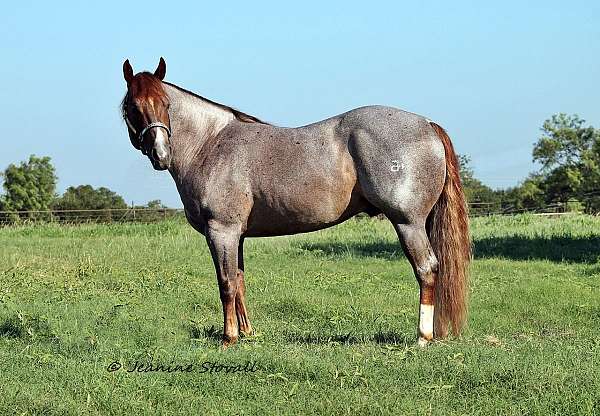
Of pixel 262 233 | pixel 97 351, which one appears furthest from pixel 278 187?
pixel 97 351

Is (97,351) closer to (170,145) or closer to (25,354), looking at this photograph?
(25,354)

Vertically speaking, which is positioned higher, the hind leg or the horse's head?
the horse's head

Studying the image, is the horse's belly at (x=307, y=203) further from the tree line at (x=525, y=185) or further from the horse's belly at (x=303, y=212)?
the tree line at (x=525, y=185)

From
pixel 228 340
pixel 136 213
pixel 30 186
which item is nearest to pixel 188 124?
pixel 228 340

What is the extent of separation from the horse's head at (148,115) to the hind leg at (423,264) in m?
2.14

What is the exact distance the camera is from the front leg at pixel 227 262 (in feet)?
23.7

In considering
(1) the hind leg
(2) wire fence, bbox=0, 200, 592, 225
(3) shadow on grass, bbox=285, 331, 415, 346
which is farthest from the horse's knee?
(2) wire fence, bbox=0, 200, 592, 225

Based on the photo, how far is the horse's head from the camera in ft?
23.7

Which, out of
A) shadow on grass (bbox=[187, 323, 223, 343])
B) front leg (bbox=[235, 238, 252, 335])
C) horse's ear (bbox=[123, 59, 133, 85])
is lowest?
shadow on grass (bbox=[187, 323, 223, 343])

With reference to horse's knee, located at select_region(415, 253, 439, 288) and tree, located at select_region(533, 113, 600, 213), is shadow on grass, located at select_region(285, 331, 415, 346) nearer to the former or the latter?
horse's knee, located at select_region(415, 253, 439, 288)

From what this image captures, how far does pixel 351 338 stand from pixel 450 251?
50.8 inches

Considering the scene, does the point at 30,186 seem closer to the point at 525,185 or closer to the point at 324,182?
the point at 525,185

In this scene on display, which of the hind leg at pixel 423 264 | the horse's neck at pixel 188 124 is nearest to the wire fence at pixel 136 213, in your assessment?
the horse's neck at pixel 188 124

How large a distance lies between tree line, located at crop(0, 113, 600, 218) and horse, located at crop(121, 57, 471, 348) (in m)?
44.4
